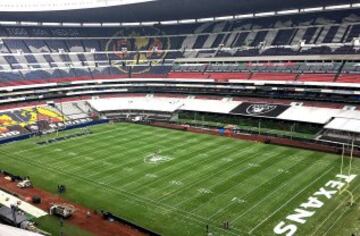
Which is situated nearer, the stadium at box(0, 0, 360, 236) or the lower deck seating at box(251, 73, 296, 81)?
the stadium at box(0, 0, 360, 236)

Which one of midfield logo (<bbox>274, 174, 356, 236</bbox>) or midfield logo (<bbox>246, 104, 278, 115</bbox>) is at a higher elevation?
midfield logo (<bbox>246, 104, 278, 115</bbox>)

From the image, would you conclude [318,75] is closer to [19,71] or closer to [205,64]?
[205,64]

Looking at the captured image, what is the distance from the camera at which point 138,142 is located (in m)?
62.7

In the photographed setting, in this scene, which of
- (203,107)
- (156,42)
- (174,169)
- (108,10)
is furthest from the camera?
(156,42)

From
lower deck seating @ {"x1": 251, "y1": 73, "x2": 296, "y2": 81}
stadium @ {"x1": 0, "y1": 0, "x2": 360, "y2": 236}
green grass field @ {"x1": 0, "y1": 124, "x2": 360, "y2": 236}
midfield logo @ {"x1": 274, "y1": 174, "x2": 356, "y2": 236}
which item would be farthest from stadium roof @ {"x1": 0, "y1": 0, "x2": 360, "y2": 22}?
midfield logo @ {"x1": 274, "y1": 174, "x2": 356, "y2": 236}

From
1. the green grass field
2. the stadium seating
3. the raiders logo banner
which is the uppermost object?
the stadium seating

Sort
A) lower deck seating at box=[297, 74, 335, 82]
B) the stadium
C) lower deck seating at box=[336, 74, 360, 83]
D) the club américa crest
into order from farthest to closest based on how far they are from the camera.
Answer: the club américa crest, lower deck seating at box=[297, 74, 335, 82], lower deck seating at box=[336, 74, 360, 83], the stadium

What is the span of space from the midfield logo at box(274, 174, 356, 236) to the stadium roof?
54.0 meters

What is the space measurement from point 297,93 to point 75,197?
172 ft

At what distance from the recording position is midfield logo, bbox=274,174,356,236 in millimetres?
31752

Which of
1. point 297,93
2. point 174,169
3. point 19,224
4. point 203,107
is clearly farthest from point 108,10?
point 19,224

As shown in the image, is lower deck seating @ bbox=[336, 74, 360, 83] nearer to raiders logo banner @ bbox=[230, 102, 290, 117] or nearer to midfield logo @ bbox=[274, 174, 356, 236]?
raiders logo banner @ bbox=[230, 102, 290, 117]

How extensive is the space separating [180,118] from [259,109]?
60.5 feet

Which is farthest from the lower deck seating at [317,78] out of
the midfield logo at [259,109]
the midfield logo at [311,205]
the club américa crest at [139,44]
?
the club américa crest at [139,44]
